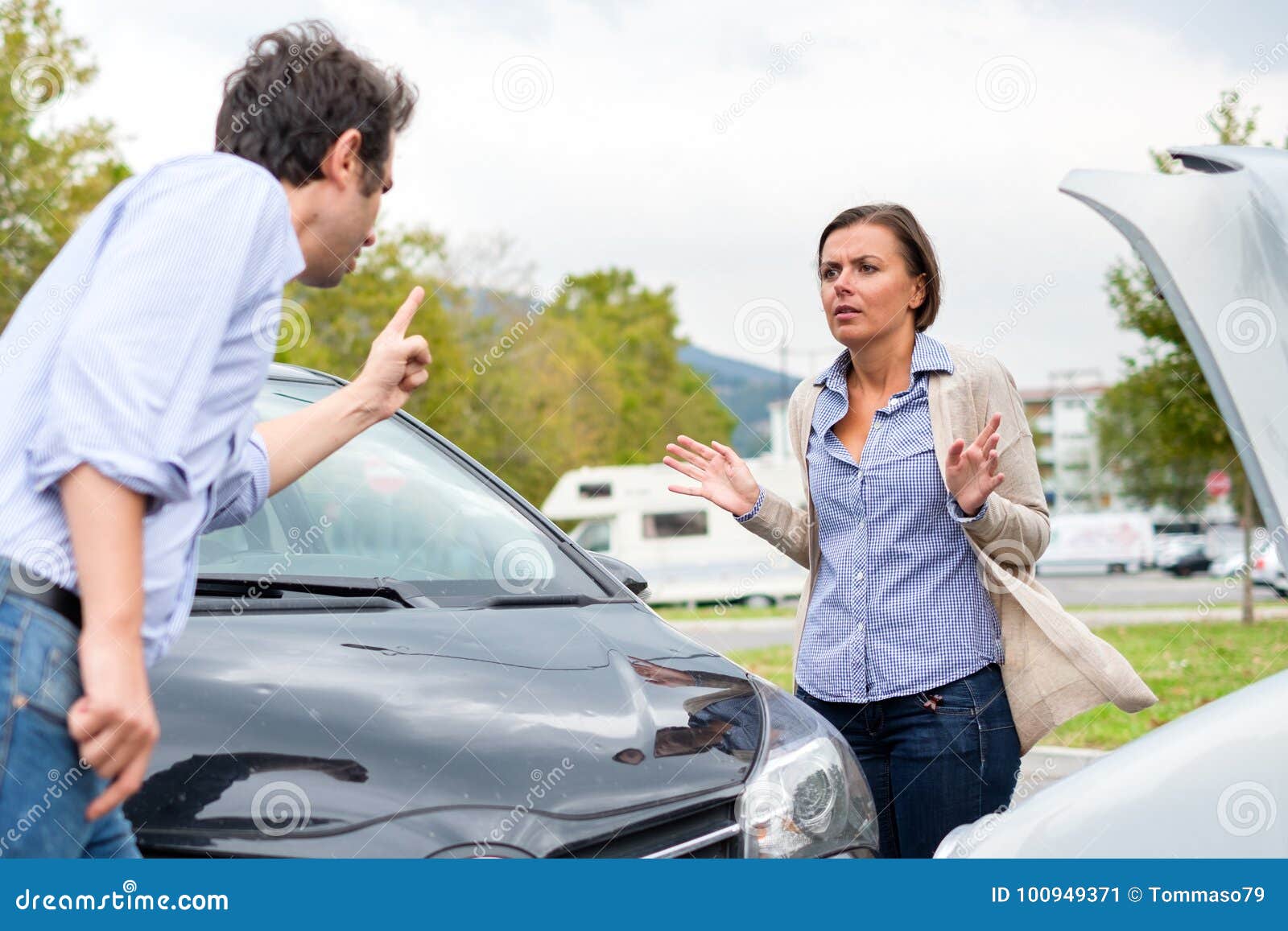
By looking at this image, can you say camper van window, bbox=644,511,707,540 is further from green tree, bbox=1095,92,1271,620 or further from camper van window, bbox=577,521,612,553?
green tree, bbox=1095,92,1271,620

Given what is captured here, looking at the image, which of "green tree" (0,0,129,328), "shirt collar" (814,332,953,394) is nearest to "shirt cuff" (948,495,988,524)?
"shirt collar" (814,332,953,394)

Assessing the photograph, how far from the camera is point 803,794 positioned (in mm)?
2447

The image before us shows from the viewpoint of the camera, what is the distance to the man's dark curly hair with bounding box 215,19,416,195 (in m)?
1.80

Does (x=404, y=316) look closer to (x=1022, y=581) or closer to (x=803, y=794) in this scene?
(x=803, y=794)

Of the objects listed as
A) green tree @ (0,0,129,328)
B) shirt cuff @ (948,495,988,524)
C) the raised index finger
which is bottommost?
shirt cuff @ (948,495,988,524)

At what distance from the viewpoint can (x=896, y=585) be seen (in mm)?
2938

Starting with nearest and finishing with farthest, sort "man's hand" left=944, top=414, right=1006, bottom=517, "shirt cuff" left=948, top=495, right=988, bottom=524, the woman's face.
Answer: "man's hand" left=944, top=414, right=1006, bottom=517 → "shirt cuff" left=948, top=495, right=988, bottom=524 → the woman's face

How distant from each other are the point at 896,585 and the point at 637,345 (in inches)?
1768

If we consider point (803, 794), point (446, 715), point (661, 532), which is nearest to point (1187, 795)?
point (803, 794)

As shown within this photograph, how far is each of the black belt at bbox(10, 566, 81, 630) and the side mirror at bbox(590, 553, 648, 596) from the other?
180 cm

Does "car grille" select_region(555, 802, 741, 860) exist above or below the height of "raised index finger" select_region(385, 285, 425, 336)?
below

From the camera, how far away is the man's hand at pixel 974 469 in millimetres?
2656
